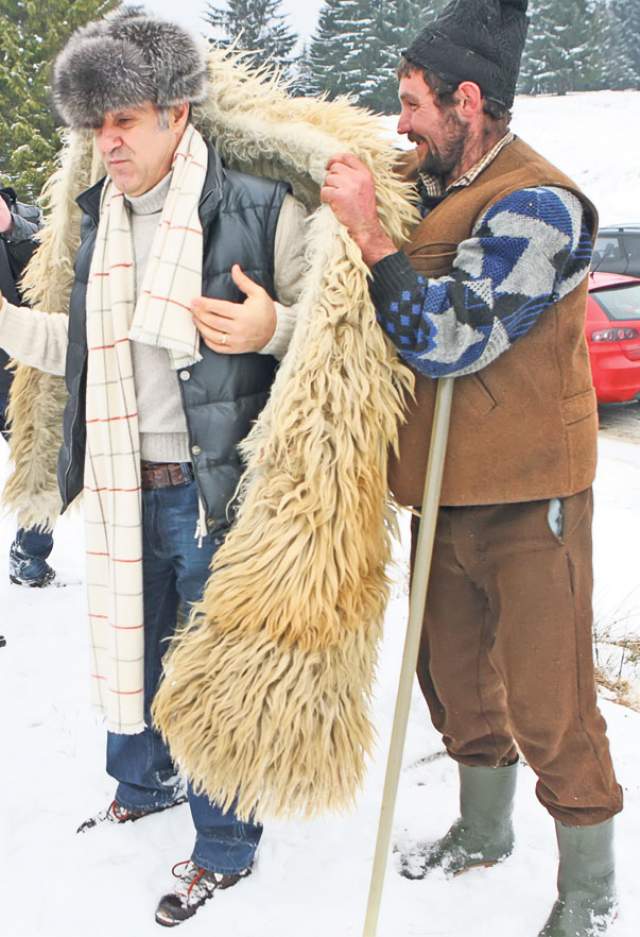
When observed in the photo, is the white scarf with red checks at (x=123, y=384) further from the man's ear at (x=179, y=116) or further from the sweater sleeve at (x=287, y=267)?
the sweater sleeve at (x=287, y=267)

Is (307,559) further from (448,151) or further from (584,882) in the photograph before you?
(584,882)

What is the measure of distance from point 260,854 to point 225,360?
1.46 m

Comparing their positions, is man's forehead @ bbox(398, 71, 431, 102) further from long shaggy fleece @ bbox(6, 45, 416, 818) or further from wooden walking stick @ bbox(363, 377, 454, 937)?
wooden walking stick @ bbox(363, 377, 454, 937)

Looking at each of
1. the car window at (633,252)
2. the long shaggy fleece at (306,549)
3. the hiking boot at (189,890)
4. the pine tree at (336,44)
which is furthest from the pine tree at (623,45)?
the hiking boot at (189,890)

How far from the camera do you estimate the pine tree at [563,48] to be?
40281 millimetres

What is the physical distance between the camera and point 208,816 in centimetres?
229

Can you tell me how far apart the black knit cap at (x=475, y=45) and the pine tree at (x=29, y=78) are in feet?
56.5

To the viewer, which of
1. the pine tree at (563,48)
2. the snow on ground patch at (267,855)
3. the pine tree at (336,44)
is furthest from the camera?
the pine tree at (563,48)

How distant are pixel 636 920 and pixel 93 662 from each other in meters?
1.59

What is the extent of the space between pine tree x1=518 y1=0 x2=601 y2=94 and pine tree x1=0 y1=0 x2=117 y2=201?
29124 millimetres

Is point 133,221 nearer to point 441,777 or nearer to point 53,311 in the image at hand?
point 53,311

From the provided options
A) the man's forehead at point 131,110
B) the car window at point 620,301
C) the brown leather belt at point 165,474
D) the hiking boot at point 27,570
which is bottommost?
the hiking boot at point 27,570

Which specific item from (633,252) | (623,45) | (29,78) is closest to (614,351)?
(633,252)

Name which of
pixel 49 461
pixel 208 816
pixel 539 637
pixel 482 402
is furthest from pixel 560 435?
pixel 49 461
